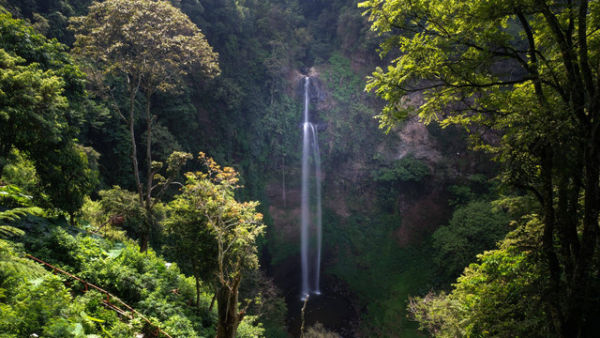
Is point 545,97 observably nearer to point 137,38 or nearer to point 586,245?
point 586,245

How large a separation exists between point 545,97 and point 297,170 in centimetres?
2000

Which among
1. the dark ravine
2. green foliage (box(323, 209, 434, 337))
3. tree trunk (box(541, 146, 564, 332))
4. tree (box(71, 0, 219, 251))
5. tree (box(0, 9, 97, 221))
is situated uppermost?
tree (box(71, 0, 219, 251))

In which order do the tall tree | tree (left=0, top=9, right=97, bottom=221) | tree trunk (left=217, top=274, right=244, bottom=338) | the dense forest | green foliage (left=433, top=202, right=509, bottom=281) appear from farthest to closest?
green foliage (left=433, top=202, right=509, bottom=281) → tree (left=0, top=9, right=97, bottom=221) → tree trunk (left=217, top=274, right=244, bottom=338) → the dense forest → the tall tree

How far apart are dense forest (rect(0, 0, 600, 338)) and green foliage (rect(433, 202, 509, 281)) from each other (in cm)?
11

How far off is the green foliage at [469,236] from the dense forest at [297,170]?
0.35ft

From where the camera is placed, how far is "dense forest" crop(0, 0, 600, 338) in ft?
13.1

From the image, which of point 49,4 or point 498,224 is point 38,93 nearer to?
point 49,4

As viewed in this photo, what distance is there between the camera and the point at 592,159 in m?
3.57

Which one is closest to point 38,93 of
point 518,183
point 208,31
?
point 518,183

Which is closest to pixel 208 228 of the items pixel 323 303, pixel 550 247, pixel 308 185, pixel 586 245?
pixel 550 247

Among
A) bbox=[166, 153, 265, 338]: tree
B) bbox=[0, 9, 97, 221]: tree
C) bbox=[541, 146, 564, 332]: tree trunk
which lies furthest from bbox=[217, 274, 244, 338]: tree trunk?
bbox=[0, 9, 97, 221]: tree

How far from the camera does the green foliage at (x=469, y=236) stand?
547 inches

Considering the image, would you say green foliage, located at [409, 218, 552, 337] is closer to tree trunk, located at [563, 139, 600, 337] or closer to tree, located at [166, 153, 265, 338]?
tree trunk, located at [563, 139, 600, 337]

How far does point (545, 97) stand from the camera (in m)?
4.15
